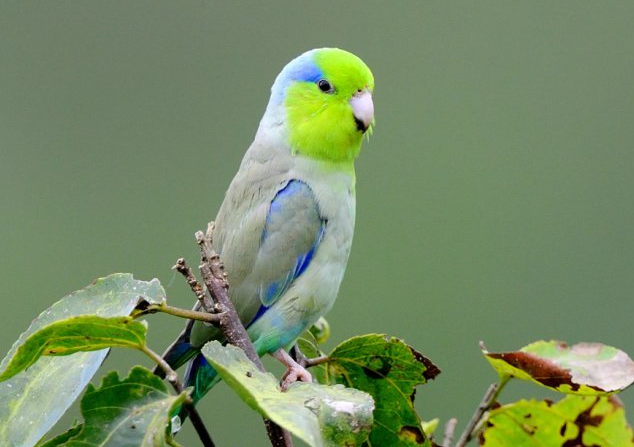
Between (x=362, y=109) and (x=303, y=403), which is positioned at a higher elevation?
(x=362, y=109)

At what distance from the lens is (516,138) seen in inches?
460

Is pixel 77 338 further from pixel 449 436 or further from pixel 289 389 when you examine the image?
pixel 449 436

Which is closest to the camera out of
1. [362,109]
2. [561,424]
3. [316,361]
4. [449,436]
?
[561,424]

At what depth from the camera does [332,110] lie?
3.73 m

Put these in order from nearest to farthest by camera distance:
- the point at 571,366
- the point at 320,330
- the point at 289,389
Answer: the point at 289,389 < the point at 571,366 < the point at 320,330

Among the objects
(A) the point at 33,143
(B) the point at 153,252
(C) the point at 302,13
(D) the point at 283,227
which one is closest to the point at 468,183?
(C) the point at 302,13

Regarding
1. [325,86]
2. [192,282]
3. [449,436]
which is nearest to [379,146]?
[325,86]

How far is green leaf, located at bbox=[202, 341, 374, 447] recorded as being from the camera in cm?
190

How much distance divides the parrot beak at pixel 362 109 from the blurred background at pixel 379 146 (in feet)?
21.1

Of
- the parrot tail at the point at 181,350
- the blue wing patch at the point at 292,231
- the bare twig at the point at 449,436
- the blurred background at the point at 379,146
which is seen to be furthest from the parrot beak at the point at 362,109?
the blurred background at the point at 379,146

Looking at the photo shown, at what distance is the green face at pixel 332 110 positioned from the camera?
145 inches

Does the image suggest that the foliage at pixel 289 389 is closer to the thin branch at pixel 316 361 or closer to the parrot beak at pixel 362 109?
the thin branch at pixel 316 361

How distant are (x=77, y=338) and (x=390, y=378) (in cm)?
77

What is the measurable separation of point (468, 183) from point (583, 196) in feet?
3.91
